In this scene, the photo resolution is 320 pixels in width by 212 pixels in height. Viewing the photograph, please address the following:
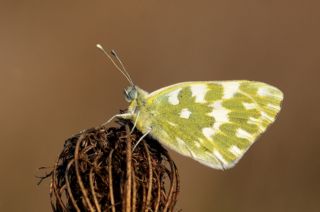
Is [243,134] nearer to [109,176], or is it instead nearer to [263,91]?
[263,91]

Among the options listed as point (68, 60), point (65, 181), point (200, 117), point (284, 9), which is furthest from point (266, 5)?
point (65, 181)

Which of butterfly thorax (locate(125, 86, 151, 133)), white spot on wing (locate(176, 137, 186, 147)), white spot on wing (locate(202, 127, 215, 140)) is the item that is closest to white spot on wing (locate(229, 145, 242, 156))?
white spot on wing (locate(202, 127, 215, 140))

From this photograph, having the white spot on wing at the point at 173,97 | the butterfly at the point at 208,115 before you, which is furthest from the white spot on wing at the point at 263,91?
the white spot on wing at the point at 173,97

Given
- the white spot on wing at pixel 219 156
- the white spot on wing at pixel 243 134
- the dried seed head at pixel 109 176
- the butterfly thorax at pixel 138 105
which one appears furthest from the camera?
the white spot on wing at pixel 243 134

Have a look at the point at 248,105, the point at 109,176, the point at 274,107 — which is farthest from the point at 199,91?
the point at 109,176

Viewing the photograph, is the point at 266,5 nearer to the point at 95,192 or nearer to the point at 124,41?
the point at 124,41

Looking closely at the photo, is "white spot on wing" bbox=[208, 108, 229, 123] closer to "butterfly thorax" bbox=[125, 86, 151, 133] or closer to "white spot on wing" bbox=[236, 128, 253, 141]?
"white spot on wing" bbox=[236, 128, 253, 141]

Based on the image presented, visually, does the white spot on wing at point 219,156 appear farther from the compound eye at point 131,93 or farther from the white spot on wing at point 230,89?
the compound eye at point 131,93
